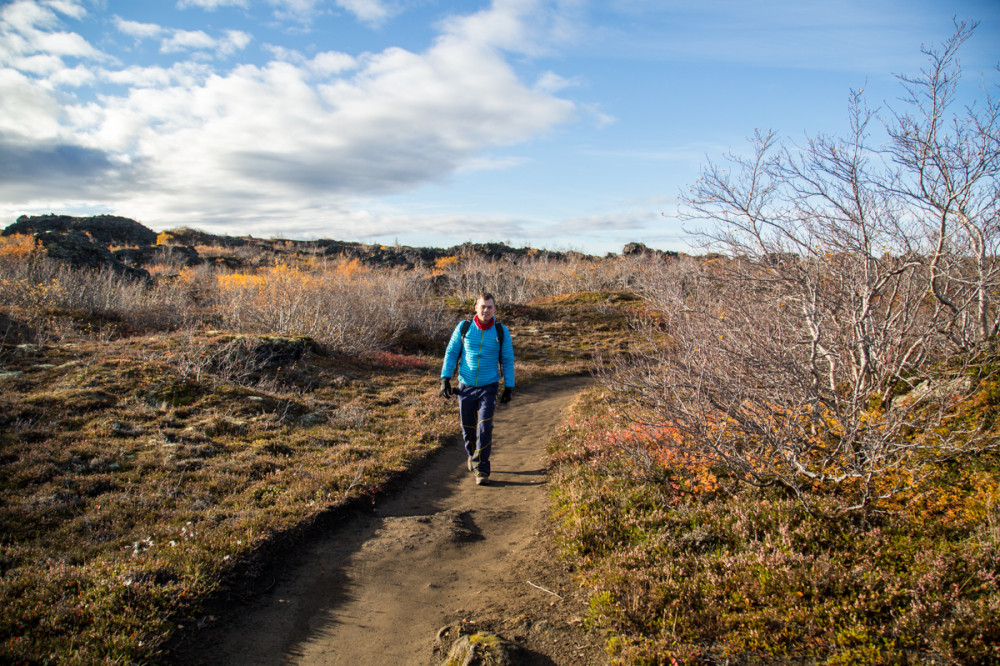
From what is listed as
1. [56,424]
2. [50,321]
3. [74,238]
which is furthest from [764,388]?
[74,238]

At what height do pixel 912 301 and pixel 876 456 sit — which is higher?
pixel 912 301

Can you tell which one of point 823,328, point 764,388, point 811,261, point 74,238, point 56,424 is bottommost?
point 56,424

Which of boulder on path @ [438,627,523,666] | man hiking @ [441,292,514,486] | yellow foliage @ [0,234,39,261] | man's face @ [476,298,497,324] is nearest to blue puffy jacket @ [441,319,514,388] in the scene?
man hiking @ [441,292,514,486]

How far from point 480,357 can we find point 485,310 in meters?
0.61

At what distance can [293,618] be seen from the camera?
3.84 m

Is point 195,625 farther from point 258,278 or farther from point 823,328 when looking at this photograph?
point 258,278

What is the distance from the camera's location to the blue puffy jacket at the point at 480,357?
639cm

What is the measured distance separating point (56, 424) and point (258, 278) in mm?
9858

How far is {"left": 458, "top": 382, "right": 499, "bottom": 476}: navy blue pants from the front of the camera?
21.2 feet

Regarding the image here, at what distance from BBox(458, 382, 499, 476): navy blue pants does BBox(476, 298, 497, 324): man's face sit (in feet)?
2.79

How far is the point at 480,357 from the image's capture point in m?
6.38

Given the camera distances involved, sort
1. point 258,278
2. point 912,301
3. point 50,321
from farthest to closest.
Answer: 1. point 258,278
2. point 50,321
3. point 912,301

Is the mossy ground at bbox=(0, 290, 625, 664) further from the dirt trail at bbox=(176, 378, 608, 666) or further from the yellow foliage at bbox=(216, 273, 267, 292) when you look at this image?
the yellow foliage at bbox=(216, 273, 267, 292)

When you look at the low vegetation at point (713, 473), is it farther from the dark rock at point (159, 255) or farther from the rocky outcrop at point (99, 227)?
the rocky outcrop at point (99, 227)
